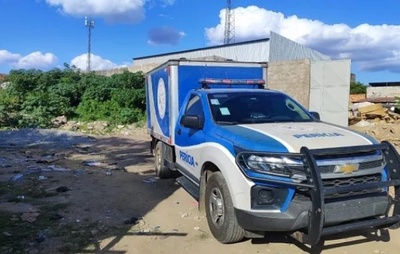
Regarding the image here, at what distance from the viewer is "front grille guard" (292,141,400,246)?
11.8ft

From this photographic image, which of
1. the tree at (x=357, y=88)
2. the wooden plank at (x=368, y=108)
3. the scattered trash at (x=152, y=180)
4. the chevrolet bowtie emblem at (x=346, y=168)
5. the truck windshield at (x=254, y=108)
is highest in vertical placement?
the tree at (x=357, y=88)

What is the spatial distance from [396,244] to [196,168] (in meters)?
2.72

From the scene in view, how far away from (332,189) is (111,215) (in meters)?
3.44

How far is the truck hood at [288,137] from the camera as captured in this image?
3928 millimetres

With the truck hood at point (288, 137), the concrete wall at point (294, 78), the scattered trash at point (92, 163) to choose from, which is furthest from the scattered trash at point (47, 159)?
the concrete wall at point (294, 78)

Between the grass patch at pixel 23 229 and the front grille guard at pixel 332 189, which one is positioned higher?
the front grille guard at pixel 332 189

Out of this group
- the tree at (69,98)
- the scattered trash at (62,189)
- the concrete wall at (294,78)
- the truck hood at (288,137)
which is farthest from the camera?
the tree at (69,98)

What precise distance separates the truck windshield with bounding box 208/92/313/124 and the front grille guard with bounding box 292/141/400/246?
1.44 metres

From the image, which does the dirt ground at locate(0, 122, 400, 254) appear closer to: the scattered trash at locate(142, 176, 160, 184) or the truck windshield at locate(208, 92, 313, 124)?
the scattered trash at locate(142, 176, 160, 184)

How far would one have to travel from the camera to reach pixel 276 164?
3.84 metres

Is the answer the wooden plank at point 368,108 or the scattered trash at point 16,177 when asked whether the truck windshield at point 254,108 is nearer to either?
the scattered trash at point 16,177

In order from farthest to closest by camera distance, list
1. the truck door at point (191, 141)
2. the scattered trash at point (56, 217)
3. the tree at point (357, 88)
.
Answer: the tree at point (357, 88) → the scattered trash at point (56, 217) → the truck door at point (191, 141)

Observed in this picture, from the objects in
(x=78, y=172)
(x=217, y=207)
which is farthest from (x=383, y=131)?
(x=217, y=207)

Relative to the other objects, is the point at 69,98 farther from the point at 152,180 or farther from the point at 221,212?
the point at 221,212
